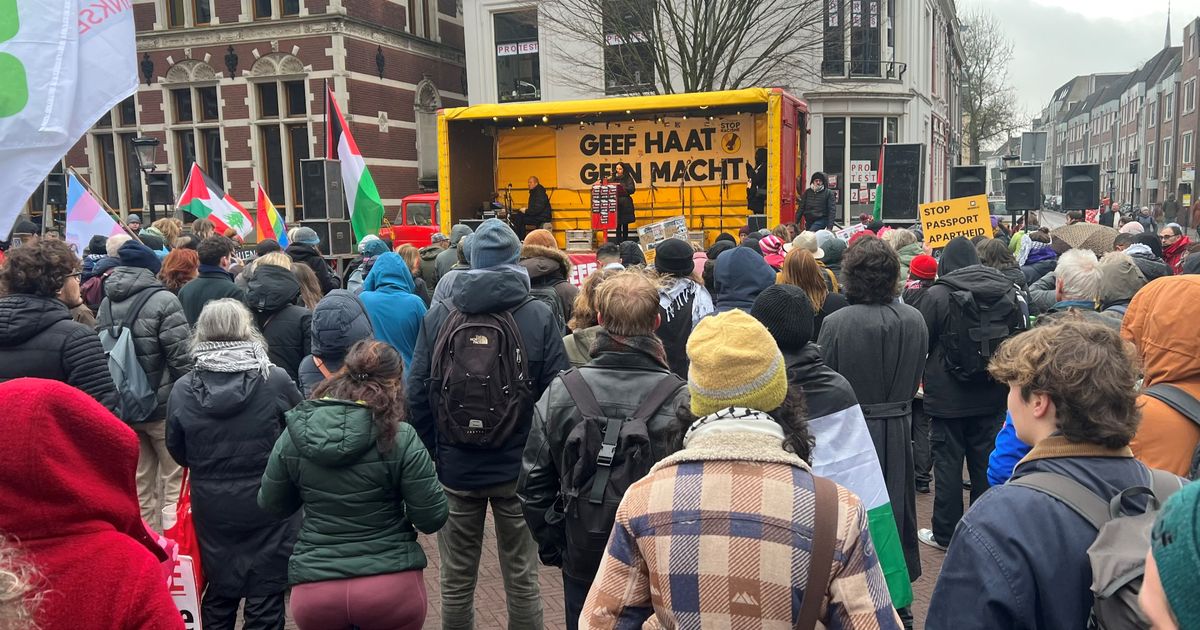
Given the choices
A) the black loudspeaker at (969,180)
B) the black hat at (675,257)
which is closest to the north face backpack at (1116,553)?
the black hat at (675,257)

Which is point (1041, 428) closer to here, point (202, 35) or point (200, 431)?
point (200, 431)

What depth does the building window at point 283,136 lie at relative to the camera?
26453 mm

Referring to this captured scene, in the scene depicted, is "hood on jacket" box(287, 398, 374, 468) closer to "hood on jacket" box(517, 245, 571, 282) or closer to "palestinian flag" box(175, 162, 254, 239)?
"hood on jacket" box(517, 245, 571, 282)

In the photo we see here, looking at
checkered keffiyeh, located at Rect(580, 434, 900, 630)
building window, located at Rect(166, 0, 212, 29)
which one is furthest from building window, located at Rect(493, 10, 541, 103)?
checkered keffiyeh, located at Rect(580, 434, 900, 630)

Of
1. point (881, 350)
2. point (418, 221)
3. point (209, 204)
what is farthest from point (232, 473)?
point (418, 221)

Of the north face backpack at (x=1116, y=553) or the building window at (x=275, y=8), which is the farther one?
the building window at (x=275, y=8)

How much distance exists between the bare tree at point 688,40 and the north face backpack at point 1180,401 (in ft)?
65.6

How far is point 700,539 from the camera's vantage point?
1.96 m

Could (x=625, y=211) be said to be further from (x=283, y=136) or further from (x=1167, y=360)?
(x=283, y=136)

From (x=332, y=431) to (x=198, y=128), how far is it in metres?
27.2

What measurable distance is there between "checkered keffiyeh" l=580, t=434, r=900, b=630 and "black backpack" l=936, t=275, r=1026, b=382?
365cm

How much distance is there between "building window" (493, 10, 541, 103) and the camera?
2686 centimetres

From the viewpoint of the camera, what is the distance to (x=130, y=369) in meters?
5.21

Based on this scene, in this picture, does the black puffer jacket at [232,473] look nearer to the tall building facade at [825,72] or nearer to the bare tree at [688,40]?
the bare tree at [688,40]
